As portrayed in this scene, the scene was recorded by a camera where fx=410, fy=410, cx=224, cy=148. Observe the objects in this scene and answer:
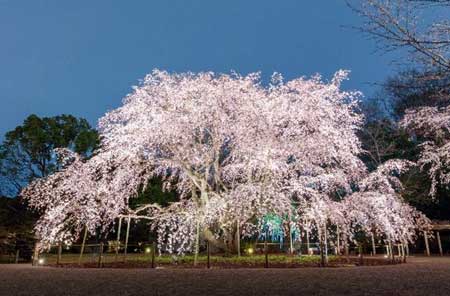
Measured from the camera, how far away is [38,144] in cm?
2483

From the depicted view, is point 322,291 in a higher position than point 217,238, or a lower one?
lower

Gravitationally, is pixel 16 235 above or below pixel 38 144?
below

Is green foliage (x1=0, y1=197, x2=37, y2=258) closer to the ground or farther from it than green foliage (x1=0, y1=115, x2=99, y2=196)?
closer to the ground

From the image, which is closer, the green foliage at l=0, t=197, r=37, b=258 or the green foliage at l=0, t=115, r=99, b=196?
the green foliage at l=0, t=197, r=37, b=258

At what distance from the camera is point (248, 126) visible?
47.6 feet

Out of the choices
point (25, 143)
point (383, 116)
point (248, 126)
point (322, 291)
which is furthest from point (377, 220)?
point (25, 143)

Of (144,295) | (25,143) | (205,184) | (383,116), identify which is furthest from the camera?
(383,116)

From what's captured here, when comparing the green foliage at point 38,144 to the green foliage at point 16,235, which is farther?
the green foliage at point 38,144

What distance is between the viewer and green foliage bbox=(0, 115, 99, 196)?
24922mm

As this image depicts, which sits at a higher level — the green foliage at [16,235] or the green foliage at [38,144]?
the green foliage at [38,144]

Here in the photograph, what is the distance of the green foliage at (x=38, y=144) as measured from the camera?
2492 cm

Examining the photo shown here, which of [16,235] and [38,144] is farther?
[38,144]

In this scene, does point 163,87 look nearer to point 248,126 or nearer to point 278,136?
point 248,126

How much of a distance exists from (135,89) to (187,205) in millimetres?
4703
